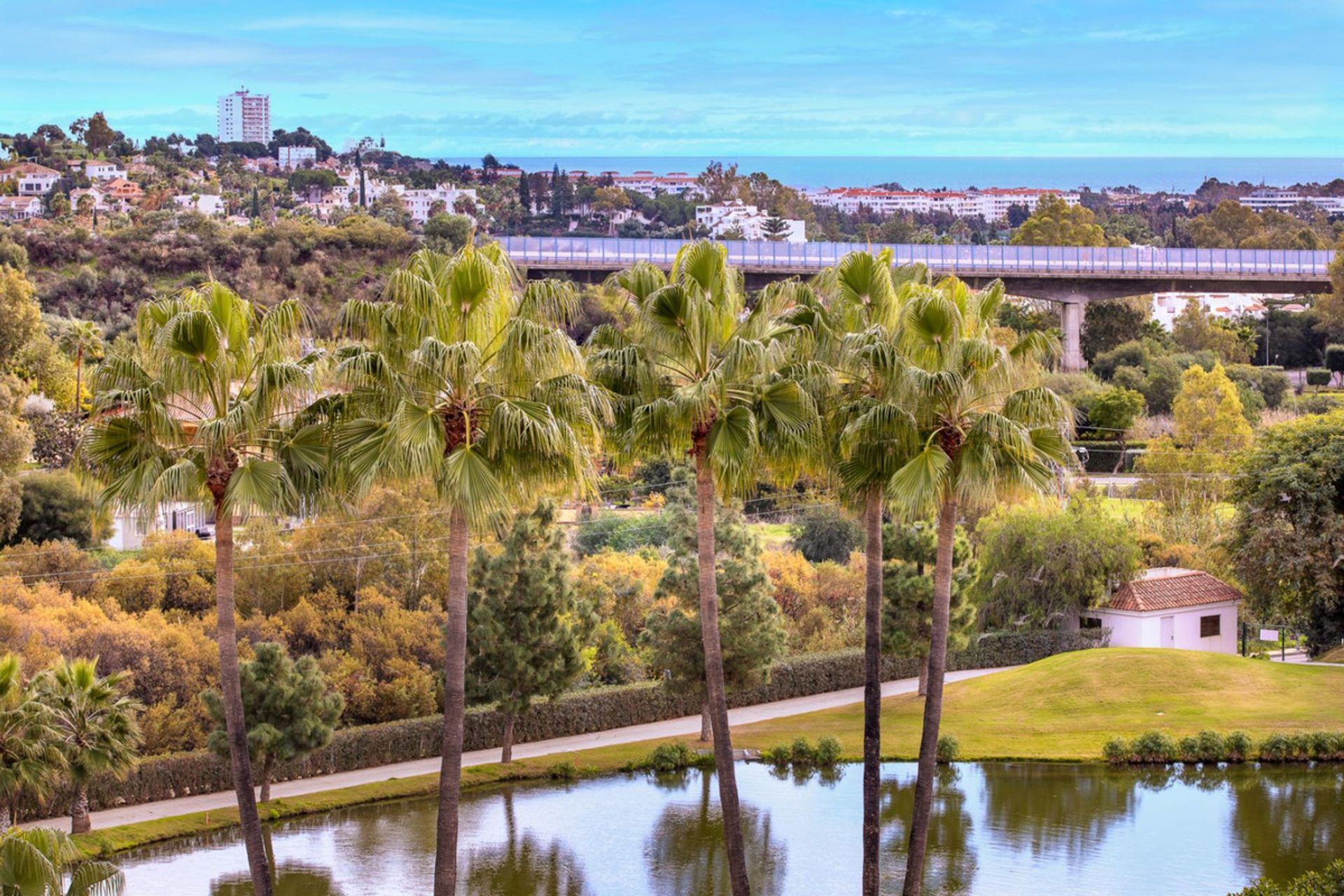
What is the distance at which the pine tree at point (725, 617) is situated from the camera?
33062 millimetres

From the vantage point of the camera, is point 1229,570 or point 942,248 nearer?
point 1229,570

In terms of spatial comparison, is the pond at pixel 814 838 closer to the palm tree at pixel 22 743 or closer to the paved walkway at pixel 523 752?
the paved walkway at pixel 523 752

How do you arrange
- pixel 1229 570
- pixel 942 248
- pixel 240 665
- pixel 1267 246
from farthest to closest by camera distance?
pixel 1267 246, pixel 942 248, pixel 1229 570, pixel 240 665

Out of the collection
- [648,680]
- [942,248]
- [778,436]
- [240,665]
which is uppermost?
[942,248]

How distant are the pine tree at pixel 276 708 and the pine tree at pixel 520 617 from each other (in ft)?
13.0

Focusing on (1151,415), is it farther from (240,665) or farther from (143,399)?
(143,399)

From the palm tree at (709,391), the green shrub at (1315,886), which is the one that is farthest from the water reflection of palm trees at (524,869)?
the green shrub at (1315,886)

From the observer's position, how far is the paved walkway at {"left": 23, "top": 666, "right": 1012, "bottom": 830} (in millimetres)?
28812

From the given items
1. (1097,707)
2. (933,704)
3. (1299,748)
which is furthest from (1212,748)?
(933,704)

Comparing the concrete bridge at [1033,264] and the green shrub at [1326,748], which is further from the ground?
the concrete bridge at [1033,264]

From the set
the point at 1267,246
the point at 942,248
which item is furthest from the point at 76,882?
the point at 1267,246

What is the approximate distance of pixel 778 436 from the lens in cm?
2039

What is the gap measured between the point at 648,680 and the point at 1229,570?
16.9 m

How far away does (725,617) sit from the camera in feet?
109
